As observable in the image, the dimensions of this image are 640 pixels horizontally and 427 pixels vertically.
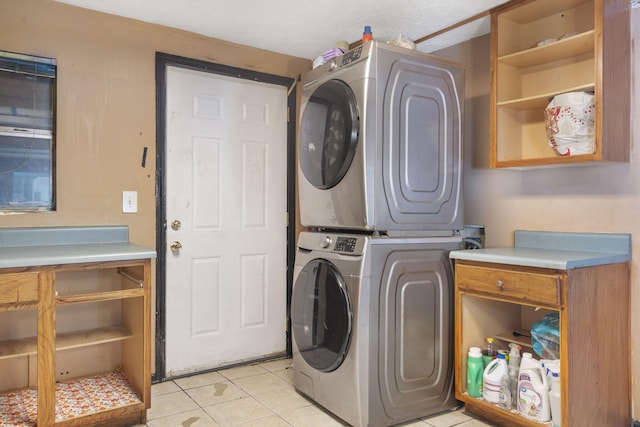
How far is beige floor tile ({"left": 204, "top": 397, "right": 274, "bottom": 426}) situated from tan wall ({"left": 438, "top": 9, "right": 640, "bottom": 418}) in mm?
1652

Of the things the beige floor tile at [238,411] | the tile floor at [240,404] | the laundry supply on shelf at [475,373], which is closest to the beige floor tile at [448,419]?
the tile floor at [240,404]

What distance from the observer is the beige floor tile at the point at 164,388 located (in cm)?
269

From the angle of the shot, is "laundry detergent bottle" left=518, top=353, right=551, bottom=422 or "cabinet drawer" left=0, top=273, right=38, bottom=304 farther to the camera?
"laundry detergent bottle" left=518, top=353, right=551, bottom=422

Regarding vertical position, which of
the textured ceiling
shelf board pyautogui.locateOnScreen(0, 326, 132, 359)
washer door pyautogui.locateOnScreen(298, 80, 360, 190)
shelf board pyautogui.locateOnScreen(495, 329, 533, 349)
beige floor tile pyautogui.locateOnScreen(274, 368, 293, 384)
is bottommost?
beige floor tile pyautogui.locateOnScreen(274, 368, 293, 384)

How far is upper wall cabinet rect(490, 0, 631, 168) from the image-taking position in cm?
203

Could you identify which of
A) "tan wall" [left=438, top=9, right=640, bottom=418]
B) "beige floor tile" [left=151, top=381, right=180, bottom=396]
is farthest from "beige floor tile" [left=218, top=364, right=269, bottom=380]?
"tan wall" [left=438, top=9, right=640, bottom=418]

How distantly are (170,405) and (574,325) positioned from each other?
2068 millimetres

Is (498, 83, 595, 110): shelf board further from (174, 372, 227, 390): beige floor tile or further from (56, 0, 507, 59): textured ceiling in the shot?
(174, 372, 227, 390): beige floor tile

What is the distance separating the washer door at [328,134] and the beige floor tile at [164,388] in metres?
1.50

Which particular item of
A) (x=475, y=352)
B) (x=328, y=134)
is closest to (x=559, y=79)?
(x=328, y=134)

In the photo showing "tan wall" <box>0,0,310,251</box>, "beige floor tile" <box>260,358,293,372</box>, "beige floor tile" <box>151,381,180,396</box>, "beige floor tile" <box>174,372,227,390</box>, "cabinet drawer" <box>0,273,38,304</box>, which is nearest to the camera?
"cabinet drawer" <box>0,273,38,304</box>

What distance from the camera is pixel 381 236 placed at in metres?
2.23

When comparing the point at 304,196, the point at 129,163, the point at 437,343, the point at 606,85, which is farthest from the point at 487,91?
the point at 129,163

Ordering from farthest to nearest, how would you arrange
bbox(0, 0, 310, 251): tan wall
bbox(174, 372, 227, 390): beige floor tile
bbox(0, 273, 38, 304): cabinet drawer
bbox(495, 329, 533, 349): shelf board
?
bbox(174, 372, 227, 390): beige floor tile → bbox(0, 0, 310, 251): tan wall → bbox(495, 329, 533, 349): shelf board → bbox(0, 273, 38, 304): cabinet drawer
